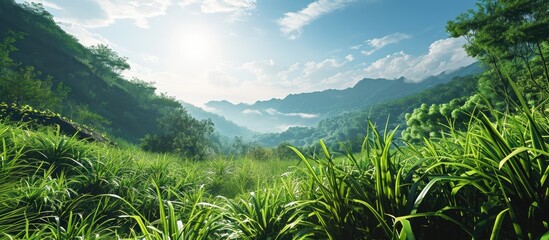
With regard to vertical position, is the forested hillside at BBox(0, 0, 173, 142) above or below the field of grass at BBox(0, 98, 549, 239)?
above

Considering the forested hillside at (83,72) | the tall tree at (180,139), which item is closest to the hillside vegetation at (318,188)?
the tall tree at (180,139)

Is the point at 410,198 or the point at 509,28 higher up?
the point at 509,28

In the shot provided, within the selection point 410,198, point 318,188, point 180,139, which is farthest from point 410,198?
point 180,139

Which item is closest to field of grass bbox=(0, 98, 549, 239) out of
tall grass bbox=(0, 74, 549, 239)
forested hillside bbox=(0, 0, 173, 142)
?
tall grass bbox=(0, 74, 549, 239)

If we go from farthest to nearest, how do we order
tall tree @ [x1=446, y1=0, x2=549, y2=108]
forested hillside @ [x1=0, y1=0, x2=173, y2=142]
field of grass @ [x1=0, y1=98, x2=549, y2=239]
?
forested hillside @ [x1=0, y1=0, x2=173, y2=142] → tall tree @ [x1=446, y1=0, x2=549, y2=108] → field of grass @ [x1=0, y1=98, x2=549, y2=239]

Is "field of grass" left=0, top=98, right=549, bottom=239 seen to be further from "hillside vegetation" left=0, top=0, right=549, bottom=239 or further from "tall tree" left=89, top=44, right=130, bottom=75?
"tall tree" left=89, top=44, right=130, bottom=75

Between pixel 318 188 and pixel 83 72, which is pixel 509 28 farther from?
pixel 83 72

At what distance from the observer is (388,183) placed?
1917mm

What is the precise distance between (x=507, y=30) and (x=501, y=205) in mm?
21619

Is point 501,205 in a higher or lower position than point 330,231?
higher

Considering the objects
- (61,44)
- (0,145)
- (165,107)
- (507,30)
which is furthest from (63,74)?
(507,30)

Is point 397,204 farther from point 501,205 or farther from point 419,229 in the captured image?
point 501,205

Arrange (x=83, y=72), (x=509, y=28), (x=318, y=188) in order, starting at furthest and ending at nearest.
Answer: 1. (x=83, y=72)
2. (x=509, y=28)
3. (x=318, y=188)

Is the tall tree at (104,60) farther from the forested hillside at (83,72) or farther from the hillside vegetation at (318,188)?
the hillside vegetation at (318,188)
